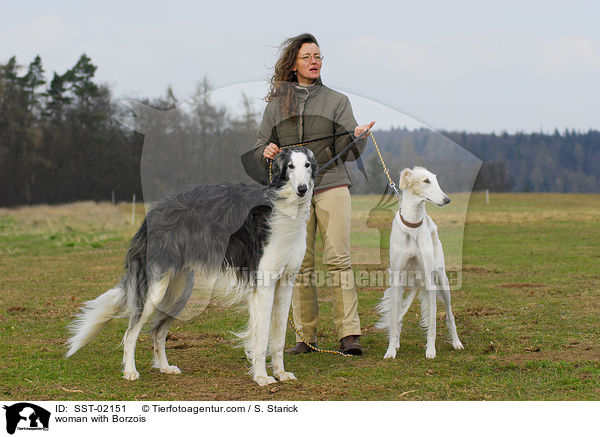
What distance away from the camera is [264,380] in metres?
5.15

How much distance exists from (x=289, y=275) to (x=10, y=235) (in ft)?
74.5

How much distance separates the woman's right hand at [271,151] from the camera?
5.29m

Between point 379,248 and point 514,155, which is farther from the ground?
point 514,155

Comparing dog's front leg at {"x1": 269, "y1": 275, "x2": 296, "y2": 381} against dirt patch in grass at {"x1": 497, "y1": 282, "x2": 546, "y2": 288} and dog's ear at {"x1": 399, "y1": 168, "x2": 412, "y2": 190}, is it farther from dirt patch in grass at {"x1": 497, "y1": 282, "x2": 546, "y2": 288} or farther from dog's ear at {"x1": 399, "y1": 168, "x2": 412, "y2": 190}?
dirt patch in grass at {"x1": 497, "y1": 282, "x2": 546, "y2": 288}

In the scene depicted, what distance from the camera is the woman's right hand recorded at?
17.3 ft

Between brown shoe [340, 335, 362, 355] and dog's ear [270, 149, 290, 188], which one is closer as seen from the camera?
dog's ear [270, 149, 290, 188]

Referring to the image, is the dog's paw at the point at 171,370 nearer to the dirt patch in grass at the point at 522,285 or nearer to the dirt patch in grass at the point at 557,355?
the dirt patch in grass at the point at 557,355

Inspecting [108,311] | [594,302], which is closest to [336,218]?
[108,311]

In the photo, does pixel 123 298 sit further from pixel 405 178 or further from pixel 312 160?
pixel 405 178

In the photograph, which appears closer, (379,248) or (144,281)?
(144,281)

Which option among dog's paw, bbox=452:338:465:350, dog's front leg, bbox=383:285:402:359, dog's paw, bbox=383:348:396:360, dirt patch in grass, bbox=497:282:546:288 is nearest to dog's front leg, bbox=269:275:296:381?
dog's paw, bbox=383:348:396:360

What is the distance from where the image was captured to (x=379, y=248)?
6.46 meters

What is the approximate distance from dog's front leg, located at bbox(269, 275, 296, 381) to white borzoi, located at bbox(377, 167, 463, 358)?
48.5 inches

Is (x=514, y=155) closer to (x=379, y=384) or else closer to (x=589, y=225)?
(x=589, y=225)
